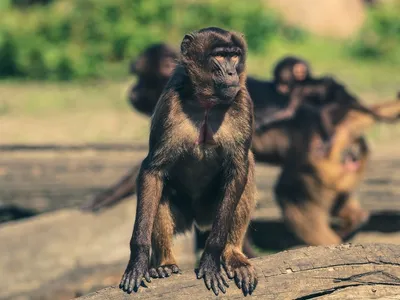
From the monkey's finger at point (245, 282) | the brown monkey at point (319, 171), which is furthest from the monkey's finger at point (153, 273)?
the brown monkey at point (319, 171)

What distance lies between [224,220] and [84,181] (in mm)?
5274

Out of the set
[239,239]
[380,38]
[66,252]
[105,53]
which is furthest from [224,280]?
[380,38]

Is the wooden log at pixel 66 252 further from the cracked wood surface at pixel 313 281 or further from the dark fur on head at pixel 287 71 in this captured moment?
the cracked wood surface at pixel 313 281

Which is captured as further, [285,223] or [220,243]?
[285,223]

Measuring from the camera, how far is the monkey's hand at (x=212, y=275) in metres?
5.09

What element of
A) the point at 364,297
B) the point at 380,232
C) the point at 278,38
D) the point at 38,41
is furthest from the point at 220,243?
the point at 278,38

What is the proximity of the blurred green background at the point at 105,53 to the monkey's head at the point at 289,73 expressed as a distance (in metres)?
5.68

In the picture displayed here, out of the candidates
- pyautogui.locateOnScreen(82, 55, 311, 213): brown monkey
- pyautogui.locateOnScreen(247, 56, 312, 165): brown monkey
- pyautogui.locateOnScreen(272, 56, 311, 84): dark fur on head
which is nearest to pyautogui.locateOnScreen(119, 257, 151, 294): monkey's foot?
pyautogui.locateOnScreen(82, 55, 311, 213): brown monkey

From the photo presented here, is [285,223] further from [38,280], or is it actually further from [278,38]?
[278,38]

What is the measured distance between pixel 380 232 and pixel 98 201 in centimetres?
326

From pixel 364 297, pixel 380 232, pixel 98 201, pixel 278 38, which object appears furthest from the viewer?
pixel 278 38

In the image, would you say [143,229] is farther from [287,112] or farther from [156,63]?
[287,112]

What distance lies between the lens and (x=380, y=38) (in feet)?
69.7

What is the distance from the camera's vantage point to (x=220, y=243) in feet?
17.6
